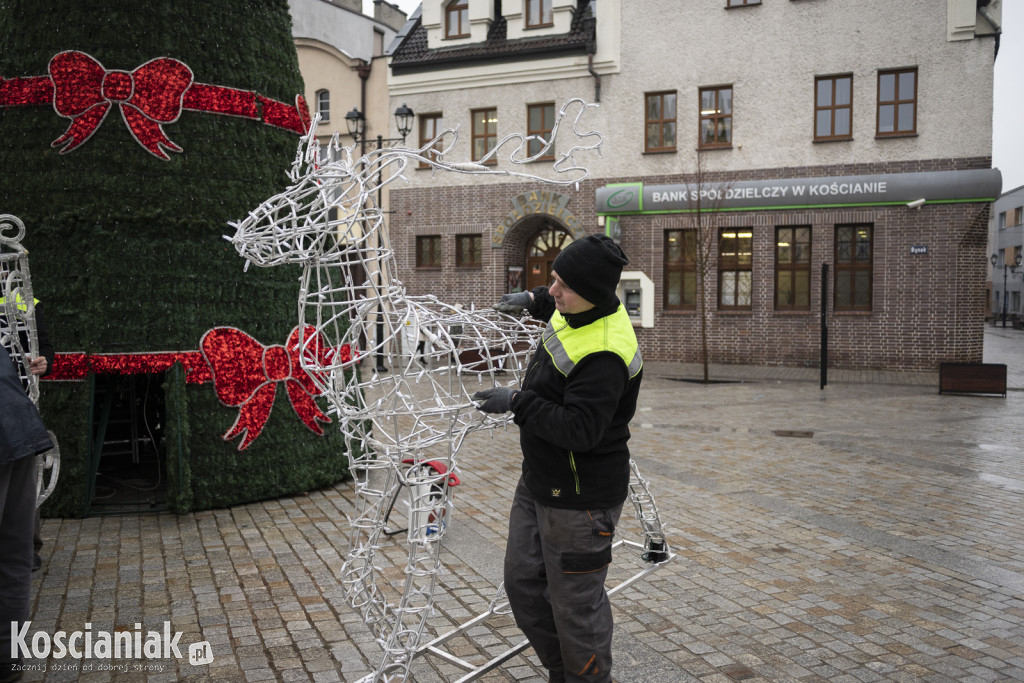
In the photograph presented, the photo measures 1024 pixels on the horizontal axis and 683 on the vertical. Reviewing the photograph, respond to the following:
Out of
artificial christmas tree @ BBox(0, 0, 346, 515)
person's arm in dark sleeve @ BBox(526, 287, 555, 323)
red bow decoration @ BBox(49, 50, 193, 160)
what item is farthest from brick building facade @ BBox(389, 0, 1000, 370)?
person's arm in dark sleeve @ BBox(526, 287, 555, 323)

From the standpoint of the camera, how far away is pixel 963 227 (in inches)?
685

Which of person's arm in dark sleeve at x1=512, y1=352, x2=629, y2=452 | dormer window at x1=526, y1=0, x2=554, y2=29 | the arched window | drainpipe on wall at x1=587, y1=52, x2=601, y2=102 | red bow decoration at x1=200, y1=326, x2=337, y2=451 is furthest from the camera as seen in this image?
the arched window

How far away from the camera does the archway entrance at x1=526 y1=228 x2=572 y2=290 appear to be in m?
21.6

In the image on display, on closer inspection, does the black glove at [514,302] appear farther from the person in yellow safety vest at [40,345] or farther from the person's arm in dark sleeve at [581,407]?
the person in yellow safety vest at [40,345]

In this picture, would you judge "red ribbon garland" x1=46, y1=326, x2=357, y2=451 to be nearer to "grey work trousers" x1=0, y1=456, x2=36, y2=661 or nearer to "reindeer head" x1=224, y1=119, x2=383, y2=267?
"grey work trousers" x1=0, y1=456, x2=36, y2=661

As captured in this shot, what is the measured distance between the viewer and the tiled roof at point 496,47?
66.1 ft

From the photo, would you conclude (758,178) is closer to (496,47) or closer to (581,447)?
(496,47)

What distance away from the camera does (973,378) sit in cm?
1401

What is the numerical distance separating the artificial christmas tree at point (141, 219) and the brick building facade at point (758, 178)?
46.4 feet

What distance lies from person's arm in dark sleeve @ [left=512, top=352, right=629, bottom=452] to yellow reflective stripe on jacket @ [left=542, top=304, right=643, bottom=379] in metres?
0.03

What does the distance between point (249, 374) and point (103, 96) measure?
2.45 m

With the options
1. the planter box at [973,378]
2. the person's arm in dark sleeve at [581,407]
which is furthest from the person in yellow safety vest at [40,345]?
the planter box at [973,378]

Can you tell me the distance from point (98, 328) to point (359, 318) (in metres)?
3.82

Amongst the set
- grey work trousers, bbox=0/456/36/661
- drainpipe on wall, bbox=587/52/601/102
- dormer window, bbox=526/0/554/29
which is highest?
dormer window, bbox=526/0/554/29
